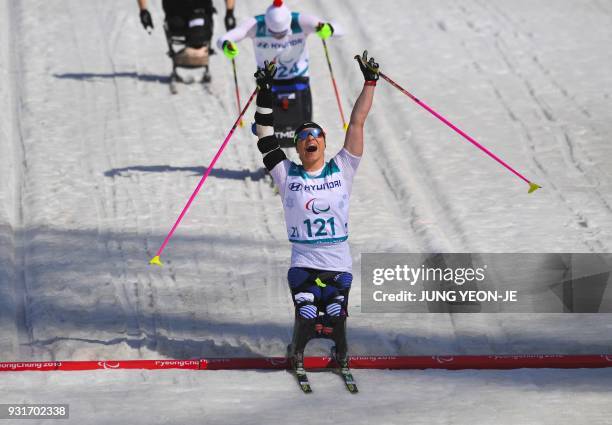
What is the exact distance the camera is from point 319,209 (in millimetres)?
8477

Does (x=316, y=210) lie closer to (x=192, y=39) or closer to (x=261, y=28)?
(x=261, y=28)

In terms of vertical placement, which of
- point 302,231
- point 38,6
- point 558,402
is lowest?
point 38,6

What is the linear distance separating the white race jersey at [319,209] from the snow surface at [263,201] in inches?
39.4

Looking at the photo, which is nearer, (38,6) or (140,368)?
(140,368)

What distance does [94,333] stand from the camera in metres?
10.2

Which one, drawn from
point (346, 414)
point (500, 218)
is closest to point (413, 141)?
point (500, 218)

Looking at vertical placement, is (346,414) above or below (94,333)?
above

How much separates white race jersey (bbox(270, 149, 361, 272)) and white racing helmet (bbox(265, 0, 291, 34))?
15.8 ft

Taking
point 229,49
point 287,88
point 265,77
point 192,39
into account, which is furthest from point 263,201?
point 265,77

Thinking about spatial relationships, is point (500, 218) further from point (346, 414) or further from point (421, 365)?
point (346, 414)

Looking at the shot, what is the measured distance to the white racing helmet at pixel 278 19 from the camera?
13102mm

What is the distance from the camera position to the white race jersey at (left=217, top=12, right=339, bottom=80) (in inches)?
527

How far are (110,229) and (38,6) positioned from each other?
9655 millimetres

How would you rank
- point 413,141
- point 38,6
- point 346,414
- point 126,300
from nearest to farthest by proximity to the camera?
point 346,414, point 126,300, point 413,141, point 38,6
